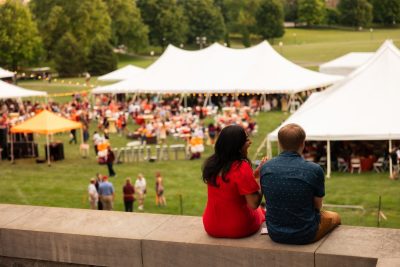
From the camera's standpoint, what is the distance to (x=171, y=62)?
37812 millimetres

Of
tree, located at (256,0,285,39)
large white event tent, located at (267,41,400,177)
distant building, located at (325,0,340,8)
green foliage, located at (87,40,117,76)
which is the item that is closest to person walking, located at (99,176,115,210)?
large white event tent, located at (267,41,400,177)

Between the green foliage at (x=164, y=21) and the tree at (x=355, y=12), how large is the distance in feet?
80.3

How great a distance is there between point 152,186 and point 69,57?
52.7 m

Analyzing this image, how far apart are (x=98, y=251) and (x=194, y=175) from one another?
16.8 meters

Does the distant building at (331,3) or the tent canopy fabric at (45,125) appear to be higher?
the distant building at (331,3)

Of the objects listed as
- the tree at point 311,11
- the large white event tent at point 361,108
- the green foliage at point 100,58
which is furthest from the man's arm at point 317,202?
the tree at point 311,11

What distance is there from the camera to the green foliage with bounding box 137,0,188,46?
94000mm

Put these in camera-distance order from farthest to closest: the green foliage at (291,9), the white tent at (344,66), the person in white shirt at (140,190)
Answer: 1. the green foliage at (291,9)
2. the white tent at (344,66)
3. the person in white shirt at (140,190)

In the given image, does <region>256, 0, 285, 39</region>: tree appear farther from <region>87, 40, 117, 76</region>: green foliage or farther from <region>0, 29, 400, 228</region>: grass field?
<region>0, 29, 400, 228</region>: grass field

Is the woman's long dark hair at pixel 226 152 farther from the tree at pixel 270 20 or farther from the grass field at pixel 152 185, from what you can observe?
the tree at pixel 270 20

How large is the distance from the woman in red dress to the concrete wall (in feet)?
0.38

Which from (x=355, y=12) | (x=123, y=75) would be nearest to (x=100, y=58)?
(x=123, y=75)

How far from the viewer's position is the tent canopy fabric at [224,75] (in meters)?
34.0

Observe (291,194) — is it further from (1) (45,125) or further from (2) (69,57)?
(2) (69,57)
